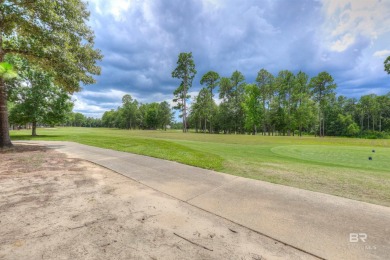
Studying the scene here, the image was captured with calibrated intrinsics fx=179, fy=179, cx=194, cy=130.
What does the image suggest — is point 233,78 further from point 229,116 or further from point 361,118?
point 361,118

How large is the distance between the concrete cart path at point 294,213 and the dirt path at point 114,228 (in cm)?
28

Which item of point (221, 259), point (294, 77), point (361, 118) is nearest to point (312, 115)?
point (294, 77)

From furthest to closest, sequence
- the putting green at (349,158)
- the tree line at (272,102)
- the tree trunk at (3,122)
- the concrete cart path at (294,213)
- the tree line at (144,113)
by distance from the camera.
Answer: the tree line at (144,113), the tree line at (272,102), the tree trunk at (3,122), the putting green at (349,158), the concrete cart path at (294,213)

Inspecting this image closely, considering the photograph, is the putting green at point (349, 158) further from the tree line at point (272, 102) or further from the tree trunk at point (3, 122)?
the tree line at point (272, 102)

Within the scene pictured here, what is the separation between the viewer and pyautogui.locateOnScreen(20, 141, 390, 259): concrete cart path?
238cm

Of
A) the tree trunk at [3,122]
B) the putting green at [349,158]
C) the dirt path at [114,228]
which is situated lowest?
the putting green at [349,158]

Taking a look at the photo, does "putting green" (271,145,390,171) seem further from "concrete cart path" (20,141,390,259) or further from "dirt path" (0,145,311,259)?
"dirt path" (0,145,311,259)

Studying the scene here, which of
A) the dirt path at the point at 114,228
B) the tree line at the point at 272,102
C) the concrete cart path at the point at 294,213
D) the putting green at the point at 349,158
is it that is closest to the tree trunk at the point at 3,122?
the dirt path at the point at 114,228

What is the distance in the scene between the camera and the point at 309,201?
3.77 meters

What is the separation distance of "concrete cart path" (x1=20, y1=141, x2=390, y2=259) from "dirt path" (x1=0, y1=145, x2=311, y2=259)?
0.92ft

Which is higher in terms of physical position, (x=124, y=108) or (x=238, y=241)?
(x=124, y=108)

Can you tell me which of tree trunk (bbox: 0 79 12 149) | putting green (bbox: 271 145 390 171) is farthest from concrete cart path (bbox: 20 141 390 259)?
tree trunk (bbox: 0 79 12 149)

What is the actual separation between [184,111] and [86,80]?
34.1 m

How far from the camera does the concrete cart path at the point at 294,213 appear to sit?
93.8 inches
